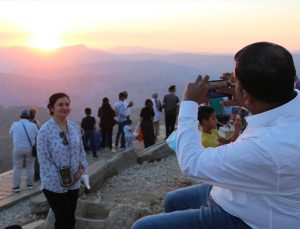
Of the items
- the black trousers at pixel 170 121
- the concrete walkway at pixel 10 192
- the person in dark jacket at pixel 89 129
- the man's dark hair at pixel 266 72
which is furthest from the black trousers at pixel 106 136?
the man's dark hair at pixel 266 72

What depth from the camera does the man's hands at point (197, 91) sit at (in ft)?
7.30

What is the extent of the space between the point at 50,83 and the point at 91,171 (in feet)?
250

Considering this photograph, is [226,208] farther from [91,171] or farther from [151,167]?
[151,167]

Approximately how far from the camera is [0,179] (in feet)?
33.6

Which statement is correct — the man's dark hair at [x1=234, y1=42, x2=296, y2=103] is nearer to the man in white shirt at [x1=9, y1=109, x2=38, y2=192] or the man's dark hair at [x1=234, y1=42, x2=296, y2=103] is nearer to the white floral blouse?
the white floral blouse

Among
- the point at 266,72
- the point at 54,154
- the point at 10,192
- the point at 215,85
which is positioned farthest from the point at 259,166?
the point at 10,192

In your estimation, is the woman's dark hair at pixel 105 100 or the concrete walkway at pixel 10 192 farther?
the woman's dark hair at pixel 105 100

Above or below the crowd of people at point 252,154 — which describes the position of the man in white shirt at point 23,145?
below

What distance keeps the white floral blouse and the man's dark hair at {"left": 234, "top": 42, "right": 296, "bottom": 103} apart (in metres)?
2.80

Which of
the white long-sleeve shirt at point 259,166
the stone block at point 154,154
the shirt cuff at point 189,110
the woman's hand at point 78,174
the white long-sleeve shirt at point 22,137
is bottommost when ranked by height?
the stone block at point 154,154

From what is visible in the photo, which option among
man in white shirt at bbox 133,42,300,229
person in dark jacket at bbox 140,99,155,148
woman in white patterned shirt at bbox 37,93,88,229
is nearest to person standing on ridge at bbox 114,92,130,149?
person in dark jacket at bbox 140,99,155,148

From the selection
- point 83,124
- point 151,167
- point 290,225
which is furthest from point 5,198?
point 290,225

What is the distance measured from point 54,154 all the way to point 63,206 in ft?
1.61

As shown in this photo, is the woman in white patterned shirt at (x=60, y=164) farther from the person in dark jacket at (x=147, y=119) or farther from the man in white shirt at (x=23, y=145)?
the person in dark jacket at (x=147, y=119)
